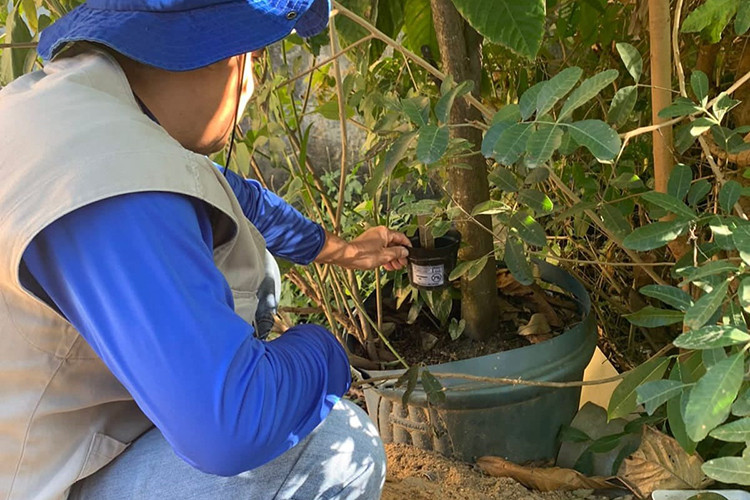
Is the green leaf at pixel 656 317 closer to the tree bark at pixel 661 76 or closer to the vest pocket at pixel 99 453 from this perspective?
the tree bark at pixel 661 76

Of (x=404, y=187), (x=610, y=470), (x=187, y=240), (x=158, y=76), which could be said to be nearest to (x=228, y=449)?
(x=187, y=240)

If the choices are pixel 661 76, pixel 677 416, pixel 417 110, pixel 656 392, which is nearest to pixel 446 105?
pixel 417 110

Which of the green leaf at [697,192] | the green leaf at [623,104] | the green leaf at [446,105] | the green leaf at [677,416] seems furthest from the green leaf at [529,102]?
the green leaf at [677,416]

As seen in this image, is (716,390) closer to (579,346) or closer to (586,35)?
(579,346)

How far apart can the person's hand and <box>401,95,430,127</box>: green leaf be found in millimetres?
372

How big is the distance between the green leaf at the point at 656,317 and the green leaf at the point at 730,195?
6.9 inches

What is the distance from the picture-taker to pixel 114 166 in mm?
675

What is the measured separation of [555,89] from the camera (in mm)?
894

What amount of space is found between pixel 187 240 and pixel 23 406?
0.32 m

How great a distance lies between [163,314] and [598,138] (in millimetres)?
541

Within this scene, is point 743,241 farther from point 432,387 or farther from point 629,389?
point 432,387

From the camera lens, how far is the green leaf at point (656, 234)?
1017mm

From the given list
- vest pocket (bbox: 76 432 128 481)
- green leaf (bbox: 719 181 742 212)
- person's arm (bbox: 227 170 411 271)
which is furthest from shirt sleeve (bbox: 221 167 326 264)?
green leaf (bbox: 719 181 742 212)

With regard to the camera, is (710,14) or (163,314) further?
(710,14)
